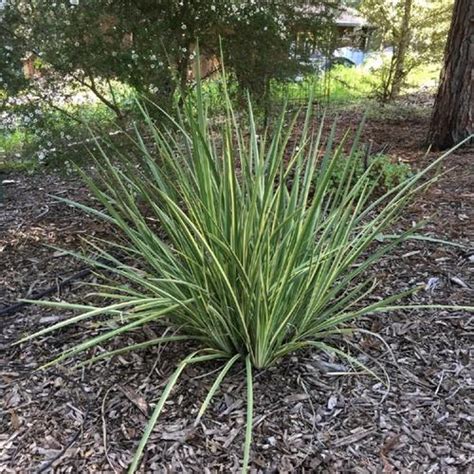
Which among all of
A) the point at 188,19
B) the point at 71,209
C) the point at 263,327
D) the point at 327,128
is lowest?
the point at 327,128

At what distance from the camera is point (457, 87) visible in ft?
13.3

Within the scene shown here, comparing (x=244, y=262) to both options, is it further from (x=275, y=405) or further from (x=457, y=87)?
(x=457, y=87)

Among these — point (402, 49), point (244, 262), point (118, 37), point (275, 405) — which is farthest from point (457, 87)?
point (275, 405)

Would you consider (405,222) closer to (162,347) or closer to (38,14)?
(162,347)

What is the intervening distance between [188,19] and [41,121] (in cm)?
101

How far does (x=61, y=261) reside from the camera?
2.47 meters

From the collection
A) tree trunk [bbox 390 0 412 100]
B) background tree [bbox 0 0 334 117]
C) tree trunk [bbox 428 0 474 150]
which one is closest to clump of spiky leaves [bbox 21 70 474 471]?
background tree [bbox 0 0 334 117]

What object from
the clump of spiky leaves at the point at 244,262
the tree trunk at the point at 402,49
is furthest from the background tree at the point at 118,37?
the tree trunk at the point at 402,49

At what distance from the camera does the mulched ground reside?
1.39 metres

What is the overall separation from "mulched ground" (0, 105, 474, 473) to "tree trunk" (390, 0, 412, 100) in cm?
537

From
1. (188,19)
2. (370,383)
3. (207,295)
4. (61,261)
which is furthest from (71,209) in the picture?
(370,383)

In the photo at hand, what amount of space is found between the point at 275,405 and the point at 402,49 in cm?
632

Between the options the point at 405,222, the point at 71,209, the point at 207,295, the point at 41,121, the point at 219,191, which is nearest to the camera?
the point at 207,295

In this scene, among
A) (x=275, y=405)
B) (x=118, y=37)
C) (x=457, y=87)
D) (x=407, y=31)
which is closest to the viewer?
(x=275, y=405)
